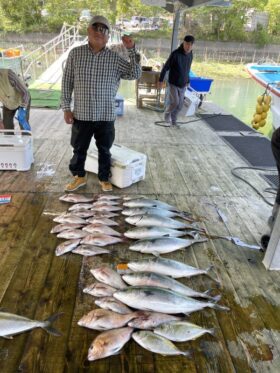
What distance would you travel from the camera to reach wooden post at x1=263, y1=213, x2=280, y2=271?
2186 mm

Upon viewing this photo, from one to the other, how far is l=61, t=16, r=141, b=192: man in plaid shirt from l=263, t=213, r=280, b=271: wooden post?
5.99 feet

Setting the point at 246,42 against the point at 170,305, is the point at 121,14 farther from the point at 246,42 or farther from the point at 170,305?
the point at 170,305

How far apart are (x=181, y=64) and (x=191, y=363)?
5.26 meters

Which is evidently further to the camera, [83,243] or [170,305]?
[83,243]

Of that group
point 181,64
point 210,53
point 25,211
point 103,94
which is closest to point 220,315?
point 25,211

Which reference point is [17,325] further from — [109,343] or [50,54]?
[50,54]

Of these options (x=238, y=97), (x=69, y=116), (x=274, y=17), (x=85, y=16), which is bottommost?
(x=238, y=97)

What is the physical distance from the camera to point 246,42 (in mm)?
27656

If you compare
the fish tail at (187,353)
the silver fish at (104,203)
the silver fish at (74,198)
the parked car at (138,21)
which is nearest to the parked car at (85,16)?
the parked car at (138,21)

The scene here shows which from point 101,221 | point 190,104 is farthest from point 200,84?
point 101,221

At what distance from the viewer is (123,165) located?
10.9ft

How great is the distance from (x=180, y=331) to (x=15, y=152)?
291cm

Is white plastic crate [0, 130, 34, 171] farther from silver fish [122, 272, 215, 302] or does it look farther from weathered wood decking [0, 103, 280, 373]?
silver fish [122, 272, 215, 302]

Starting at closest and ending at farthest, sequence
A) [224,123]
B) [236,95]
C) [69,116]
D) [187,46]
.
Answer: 1. [69,116]
2. [187,46]
3. [224,123]
4. [236,95]
